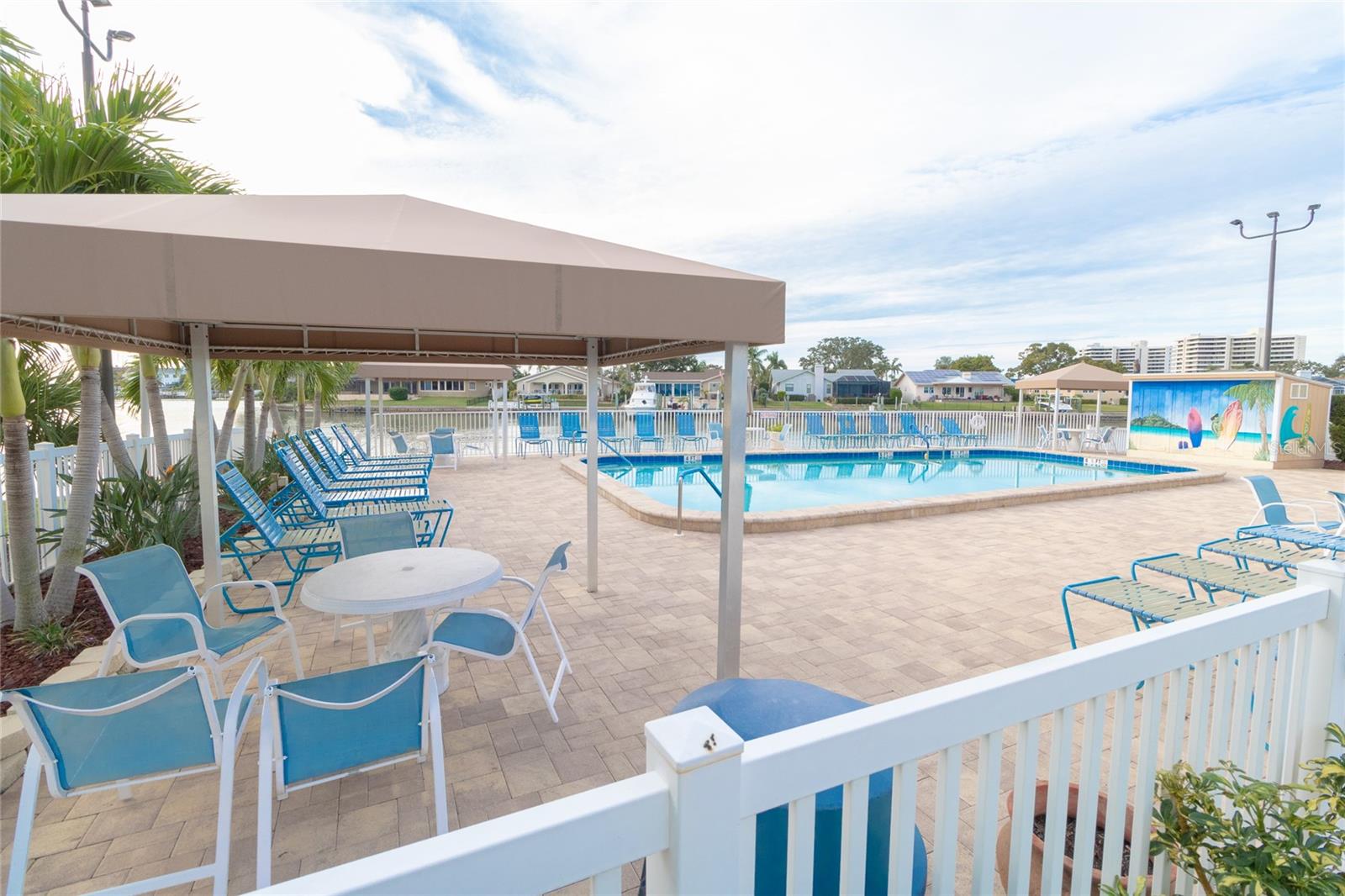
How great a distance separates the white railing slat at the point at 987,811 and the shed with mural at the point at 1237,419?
1748 cm

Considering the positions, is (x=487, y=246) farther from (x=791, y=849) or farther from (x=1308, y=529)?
(x=1308, y=529)

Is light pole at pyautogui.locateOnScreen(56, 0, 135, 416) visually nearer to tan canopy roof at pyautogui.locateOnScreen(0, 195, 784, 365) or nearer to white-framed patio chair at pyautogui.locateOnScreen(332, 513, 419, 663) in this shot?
tan canopy roof at pyautogui.locateOnScreen(0, 195, 784, 365)

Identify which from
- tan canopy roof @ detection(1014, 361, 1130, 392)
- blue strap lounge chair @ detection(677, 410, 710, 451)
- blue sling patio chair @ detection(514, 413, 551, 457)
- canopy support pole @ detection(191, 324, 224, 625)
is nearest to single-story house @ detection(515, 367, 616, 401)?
blue strap lounge chair @ detection(677, 410, 710, 451)

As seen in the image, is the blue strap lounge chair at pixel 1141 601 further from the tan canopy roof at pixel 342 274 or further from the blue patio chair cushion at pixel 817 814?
the tan canopy roof at pixel 342 274

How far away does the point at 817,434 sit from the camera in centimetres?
1691

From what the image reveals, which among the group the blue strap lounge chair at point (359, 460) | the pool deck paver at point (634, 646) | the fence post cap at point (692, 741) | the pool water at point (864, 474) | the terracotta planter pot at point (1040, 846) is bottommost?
the pool water at point (864, 474)

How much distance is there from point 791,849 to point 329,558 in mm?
5847

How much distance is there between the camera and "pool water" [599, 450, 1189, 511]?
441 inches

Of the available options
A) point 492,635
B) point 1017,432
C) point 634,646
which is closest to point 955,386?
point 1017,432

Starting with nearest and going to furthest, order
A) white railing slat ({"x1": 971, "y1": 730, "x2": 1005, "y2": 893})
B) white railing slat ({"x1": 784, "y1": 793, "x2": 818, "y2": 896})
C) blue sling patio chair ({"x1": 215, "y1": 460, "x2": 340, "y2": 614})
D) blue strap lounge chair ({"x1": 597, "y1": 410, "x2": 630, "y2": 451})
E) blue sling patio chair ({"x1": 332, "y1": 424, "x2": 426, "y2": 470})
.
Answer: white railing slat ({"x1": 784, "y1": 793, "x2": 818, "y2": 896}), white railing slat ({"x1": 971, "y1": 730, "x2": 1005, "y2": 893}), blue sling patio chair ({"x1": 215, "y1": 460, "x2": 340, "y2": 614}), blue sling patio chair ({"x1": 332, "y1": 424, "x2": 426, "y2": 470}), blue strap lounge chair ({"x1": 597, "y1": 410, "x2": 630, "y2": 451})

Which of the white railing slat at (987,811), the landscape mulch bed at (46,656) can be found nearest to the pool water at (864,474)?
the landscape mulch bed at (46,656)

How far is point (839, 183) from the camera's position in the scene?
598 inches

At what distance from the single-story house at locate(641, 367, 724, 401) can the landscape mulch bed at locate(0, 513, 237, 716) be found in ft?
92.8

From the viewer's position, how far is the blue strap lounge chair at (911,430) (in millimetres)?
17406
